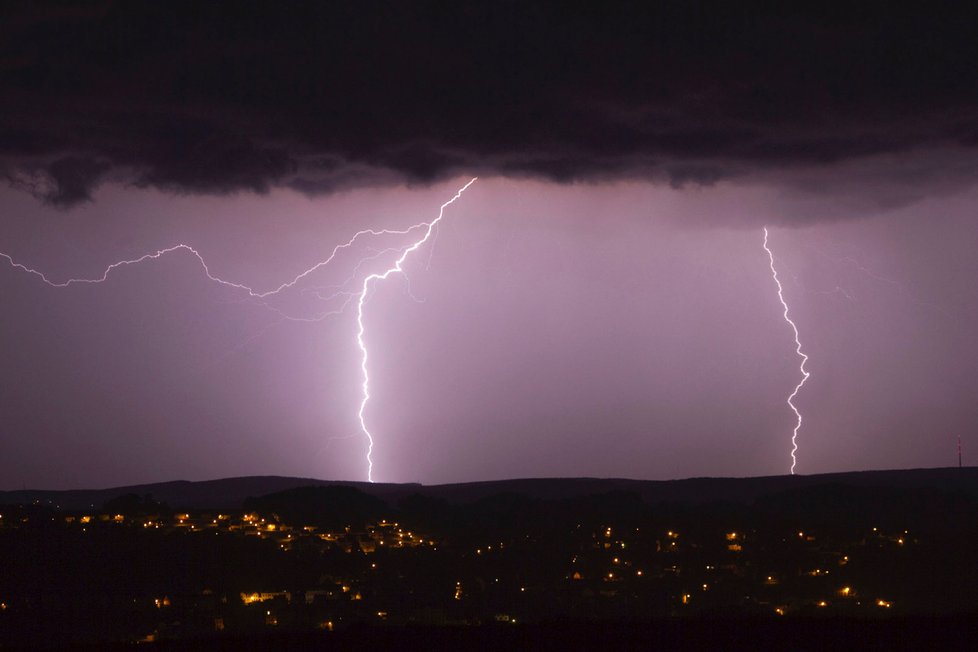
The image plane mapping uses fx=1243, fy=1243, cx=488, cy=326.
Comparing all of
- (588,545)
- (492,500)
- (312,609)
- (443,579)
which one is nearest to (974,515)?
(588,545)

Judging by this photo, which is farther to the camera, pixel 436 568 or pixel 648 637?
pixel 436 568

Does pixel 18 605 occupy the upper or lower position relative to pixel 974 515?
lower

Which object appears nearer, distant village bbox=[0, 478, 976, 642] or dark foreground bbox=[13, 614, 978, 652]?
dark foreground bbox=[13, 614, 978, 652]

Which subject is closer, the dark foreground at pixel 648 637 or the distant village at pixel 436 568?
the dark foreground at pixel 648 637

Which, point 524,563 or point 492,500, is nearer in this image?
point 524,563

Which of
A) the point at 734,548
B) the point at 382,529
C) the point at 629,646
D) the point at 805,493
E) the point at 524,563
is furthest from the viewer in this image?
the point at 805,493

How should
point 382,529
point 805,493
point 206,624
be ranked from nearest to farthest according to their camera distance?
1. point 206,624
2. point 382,529
3. point 805,493

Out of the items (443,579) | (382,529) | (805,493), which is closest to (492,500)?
(382,529)

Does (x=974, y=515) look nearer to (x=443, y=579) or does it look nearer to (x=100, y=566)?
(x=443, y=579)

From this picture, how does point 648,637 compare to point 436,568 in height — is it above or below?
above

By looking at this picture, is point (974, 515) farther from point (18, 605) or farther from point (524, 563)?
point (18, 605)
